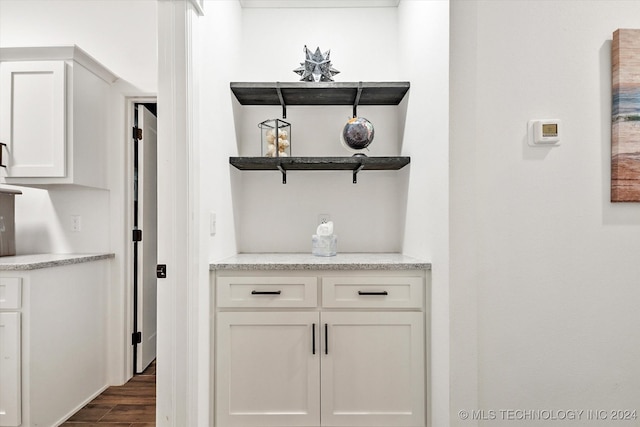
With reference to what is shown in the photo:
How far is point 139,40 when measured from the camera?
2771mm

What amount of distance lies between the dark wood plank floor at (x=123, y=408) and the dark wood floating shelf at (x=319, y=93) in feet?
6.61

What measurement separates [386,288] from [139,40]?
2415 mm

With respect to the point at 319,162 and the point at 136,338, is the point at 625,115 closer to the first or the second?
the point at 319,162

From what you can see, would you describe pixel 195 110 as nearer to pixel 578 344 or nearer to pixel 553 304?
pixel 553 304

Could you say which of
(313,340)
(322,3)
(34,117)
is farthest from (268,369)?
(322,3)

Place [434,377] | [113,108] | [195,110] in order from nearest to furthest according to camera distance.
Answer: [195,110], [434,377], [113,108]

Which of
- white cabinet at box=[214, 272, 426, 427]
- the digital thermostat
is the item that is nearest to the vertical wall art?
the digital thermostat

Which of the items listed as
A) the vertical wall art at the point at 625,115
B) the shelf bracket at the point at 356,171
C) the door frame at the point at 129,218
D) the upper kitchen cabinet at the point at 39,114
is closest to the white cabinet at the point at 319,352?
the shelf bracket at the point at 356,171

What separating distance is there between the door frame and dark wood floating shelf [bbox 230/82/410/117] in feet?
2.75

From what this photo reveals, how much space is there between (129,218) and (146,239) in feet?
0.85

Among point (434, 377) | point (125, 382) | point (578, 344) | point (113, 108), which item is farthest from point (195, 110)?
point (125, 382)

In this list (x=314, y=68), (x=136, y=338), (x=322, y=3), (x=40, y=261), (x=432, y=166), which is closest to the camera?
(x=432, y=166)

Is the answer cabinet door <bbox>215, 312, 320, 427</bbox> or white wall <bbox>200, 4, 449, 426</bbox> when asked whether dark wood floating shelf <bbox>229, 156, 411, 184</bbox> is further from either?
cabinet door <bbox>215, 312, 320, 427</bbox>

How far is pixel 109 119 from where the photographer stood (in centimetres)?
275
